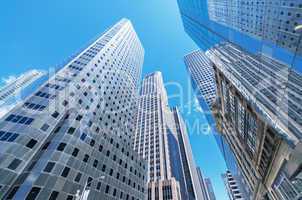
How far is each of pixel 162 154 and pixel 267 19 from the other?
67210 mm

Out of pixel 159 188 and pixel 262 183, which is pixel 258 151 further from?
pixel 159 188

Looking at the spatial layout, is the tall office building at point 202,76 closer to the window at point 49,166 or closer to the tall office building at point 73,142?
the tall office building at point 73,142

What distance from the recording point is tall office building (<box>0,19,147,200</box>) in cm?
2175

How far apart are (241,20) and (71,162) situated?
175 feet

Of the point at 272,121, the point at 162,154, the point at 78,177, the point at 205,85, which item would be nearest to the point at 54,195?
the point at 78,177

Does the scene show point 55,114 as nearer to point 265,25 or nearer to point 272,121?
point 272,121

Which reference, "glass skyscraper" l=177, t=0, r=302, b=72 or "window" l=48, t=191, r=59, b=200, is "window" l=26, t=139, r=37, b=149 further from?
"glass skyscraper" l=177, t=0, r=302, b=72

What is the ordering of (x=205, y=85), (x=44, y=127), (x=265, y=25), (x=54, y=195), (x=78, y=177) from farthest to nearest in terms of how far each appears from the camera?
(x=205, y=85)
(x=265, y=25)
(x=44, y=127)
(x=78, y=177)
(x=54, y=195)

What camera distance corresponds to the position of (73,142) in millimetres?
28328

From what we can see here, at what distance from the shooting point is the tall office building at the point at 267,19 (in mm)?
31547

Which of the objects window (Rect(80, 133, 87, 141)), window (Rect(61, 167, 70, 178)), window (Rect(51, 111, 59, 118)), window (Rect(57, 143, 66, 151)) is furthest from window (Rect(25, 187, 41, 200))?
window (Rect(51, 111, 59, 118))

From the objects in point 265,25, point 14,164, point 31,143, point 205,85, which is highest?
point 205,85

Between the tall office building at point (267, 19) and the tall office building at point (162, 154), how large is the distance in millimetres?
57250

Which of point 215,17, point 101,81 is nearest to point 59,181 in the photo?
point 101,81
